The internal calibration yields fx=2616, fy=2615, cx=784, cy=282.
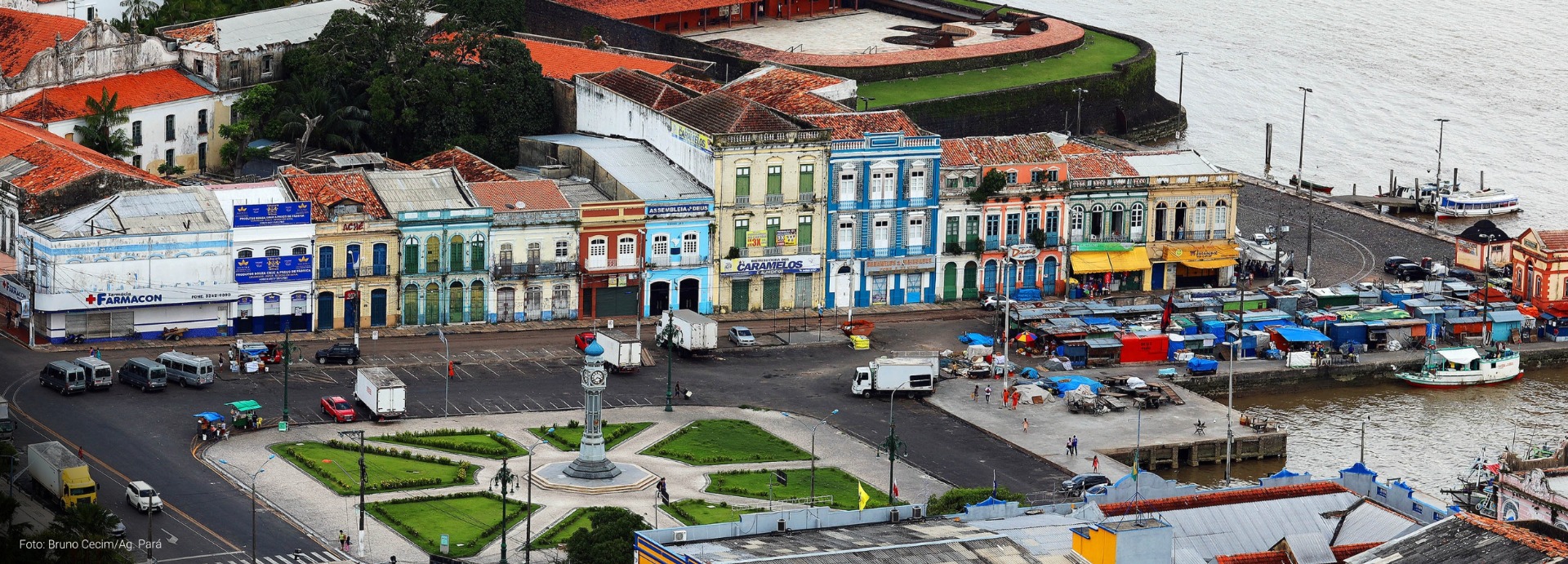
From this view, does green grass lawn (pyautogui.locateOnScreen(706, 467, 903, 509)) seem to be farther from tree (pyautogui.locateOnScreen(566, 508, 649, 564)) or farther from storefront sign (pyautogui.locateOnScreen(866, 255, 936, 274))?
storefront sign (pyautogui.locateOnScreen(866, 255, 936, 274))

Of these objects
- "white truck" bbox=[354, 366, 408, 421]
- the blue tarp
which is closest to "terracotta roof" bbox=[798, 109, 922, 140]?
the blue tarp

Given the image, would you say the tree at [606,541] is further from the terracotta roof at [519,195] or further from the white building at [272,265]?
the terracotta roof at [519,195]

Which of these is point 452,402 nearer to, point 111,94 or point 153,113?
point 153,113

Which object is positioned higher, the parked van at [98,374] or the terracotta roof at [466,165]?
the terracotta roof at [466,165]

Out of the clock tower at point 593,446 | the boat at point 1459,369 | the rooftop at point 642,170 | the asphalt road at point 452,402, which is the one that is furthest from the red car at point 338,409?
the boat at point 1459,369

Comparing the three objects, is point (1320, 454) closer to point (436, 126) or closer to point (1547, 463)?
point (1547, 463)

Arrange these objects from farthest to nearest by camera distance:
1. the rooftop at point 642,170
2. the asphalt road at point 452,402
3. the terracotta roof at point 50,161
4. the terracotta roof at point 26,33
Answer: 1. the terracotta roof at point 26,33
2. the rooftop at point 642,170
3. the terracotta roof at point 50,161
4. the asphalt road at point 452,402

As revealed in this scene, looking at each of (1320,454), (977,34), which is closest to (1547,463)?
(1320,454)
